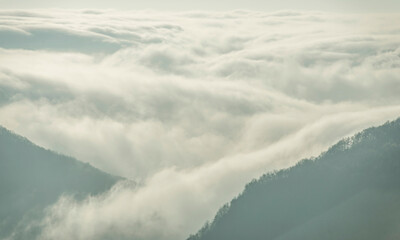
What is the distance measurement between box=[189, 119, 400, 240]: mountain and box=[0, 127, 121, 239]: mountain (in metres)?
45.1

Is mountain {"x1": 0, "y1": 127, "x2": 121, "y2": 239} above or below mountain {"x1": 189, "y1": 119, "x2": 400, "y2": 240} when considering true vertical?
above

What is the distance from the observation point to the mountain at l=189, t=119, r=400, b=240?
293 feet

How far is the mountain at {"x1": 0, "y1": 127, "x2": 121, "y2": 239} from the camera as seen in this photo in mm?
107500

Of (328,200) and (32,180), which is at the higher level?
(32,180)

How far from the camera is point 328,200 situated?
10125 cm

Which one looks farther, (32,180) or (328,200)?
(32,180)

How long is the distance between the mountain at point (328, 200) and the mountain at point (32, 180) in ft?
148

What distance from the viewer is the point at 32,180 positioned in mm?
120000

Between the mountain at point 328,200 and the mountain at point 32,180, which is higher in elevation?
the mountain at point 32,180

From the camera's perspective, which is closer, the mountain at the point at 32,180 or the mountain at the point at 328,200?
the mountain at the point at 328,200

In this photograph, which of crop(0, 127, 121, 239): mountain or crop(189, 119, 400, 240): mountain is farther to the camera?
crop(0, 127, 121, 239): mountain

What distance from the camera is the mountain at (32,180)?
10750cm

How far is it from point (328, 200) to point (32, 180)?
8556cm

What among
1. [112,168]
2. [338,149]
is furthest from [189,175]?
[338,149]
